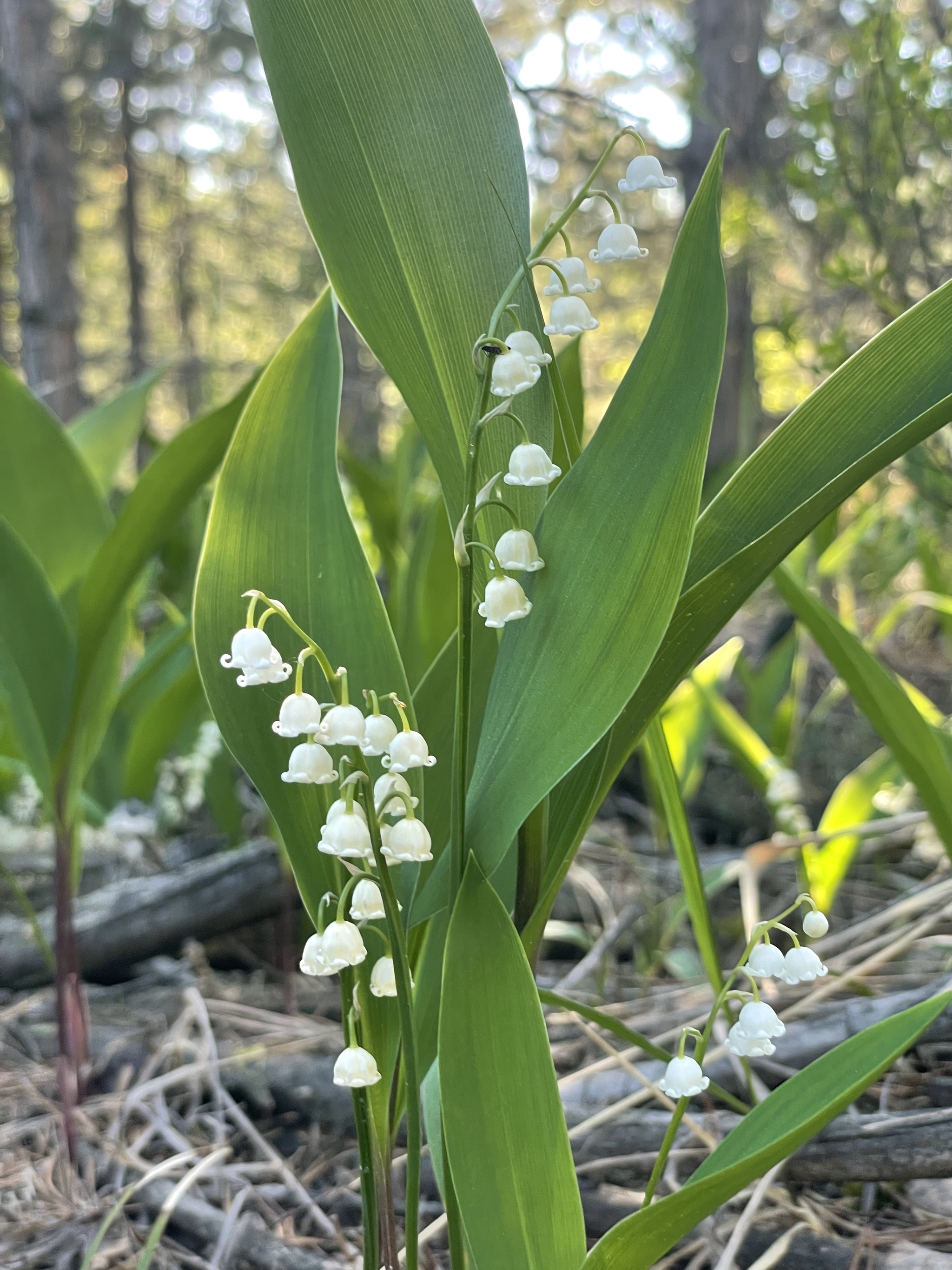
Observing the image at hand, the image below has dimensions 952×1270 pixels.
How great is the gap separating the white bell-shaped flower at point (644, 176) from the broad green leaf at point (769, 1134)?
1.62 ft

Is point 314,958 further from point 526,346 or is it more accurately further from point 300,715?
point 526,346

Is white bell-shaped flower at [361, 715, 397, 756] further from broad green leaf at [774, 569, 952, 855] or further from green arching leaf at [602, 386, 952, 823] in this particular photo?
broad green leaf at [774, 569, 952, 855]

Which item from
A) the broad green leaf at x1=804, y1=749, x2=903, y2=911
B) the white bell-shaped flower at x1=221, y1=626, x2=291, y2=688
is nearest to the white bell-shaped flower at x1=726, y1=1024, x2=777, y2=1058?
the white bell-shaped flower at x1=221, y1=626, x2=291, y2=688

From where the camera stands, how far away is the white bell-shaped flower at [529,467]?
49 centimetres

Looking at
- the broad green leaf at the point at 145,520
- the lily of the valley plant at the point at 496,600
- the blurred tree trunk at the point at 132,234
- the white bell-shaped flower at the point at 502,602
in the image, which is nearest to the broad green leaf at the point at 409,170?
the lily of the valley plant at the point at 496,600

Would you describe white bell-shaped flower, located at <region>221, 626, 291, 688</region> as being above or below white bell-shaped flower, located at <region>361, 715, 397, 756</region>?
above

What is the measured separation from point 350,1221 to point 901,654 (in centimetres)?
273

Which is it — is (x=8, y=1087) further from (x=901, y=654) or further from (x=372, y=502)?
(x=901, y=654)

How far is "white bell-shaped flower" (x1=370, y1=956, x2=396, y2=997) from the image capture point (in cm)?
56

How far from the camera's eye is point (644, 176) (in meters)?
0.54

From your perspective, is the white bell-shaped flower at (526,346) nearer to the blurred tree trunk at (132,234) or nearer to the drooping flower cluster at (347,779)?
the drooping flower cluster at (347,779)

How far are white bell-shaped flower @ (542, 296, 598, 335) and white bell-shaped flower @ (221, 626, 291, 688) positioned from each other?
242 mm

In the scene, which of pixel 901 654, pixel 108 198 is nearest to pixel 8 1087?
pixel 901 654

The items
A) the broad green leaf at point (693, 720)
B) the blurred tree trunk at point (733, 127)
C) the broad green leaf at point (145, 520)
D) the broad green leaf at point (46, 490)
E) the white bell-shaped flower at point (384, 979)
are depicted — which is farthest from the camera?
the blurred tree trunk at point (733, 127)
